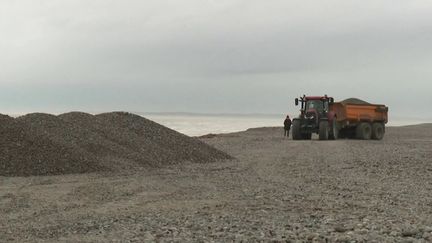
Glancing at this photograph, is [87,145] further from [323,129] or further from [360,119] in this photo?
[360,119]

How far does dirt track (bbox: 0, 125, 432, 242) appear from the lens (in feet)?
25.9

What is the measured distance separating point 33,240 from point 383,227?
494cm

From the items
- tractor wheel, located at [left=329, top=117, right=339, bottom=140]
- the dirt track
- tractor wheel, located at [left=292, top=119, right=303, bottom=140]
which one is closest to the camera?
the dirt track

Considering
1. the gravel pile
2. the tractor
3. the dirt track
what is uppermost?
the tractor

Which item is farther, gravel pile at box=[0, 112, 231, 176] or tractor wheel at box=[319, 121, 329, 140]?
tractor wheel at box=[319, 121, 329, 140]

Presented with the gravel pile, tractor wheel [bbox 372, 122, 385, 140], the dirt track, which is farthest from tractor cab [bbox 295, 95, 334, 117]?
the dirt track

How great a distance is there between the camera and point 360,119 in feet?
114

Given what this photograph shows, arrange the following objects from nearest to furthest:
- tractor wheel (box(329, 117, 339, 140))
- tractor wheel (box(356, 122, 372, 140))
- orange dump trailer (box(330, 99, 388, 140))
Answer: tractor wheel (box(329, 117, 339, 140)), orange dump trailer (box(330, 99, 388, 140)), tractor wheel (box(356, 122, 372, 140))

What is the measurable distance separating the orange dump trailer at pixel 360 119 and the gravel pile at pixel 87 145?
1452cm

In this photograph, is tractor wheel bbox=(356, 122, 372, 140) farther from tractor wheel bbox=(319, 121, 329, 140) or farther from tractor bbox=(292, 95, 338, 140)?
tractor wheel bbox=(319, 121, 329, 140)

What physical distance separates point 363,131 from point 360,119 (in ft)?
2.65

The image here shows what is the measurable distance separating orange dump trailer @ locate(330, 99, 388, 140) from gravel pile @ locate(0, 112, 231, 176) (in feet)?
47.6

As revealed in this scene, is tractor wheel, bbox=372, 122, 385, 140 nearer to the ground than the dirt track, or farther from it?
farther from it

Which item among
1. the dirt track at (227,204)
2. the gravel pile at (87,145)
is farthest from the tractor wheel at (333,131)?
the dirt track at (227,204)
